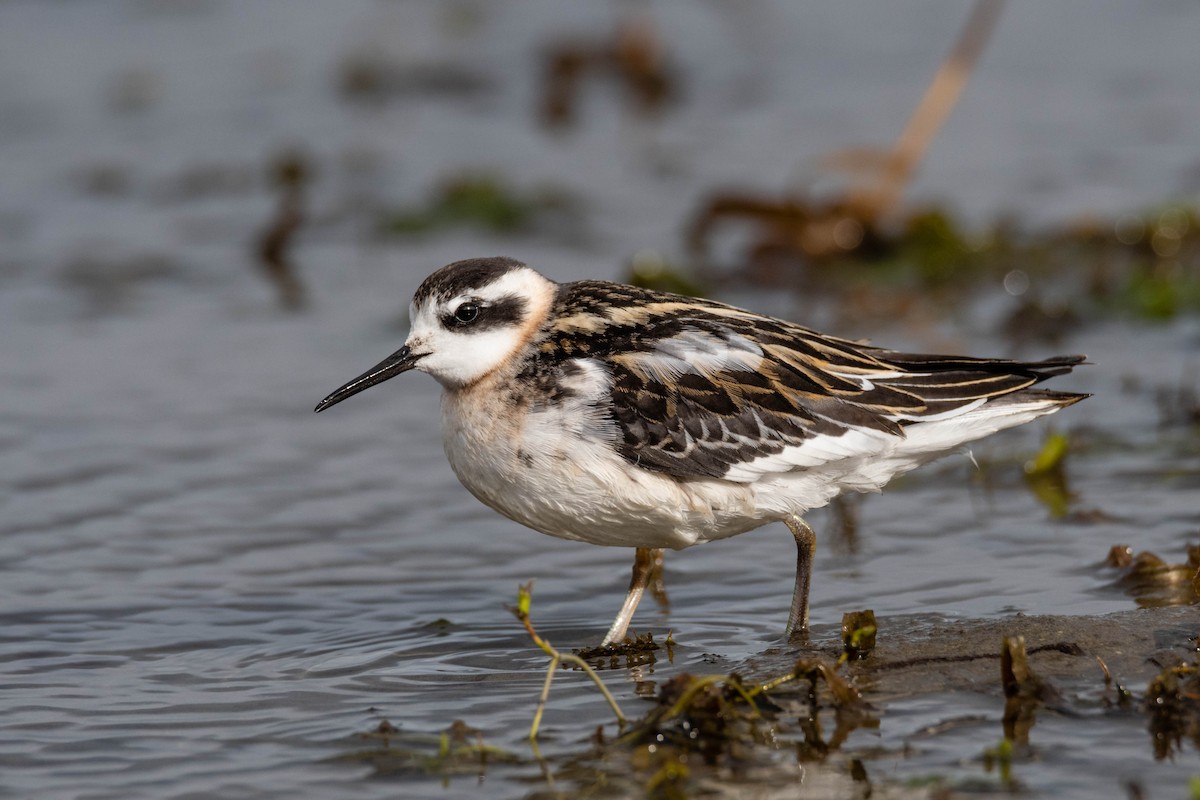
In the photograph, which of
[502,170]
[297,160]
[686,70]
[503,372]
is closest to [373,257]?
[297,160]

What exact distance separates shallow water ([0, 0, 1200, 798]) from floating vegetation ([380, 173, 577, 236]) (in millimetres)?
176

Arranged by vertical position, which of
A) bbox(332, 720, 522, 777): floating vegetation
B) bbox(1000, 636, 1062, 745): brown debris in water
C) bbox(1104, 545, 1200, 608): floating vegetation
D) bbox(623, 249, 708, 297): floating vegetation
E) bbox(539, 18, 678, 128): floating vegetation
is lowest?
bbox(332, 720, 522, 777): floating vegetation

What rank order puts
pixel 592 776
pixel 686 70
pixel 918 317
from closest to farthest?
1. pixel 592 776
2. pixel 918 317
3. pixel 686 70

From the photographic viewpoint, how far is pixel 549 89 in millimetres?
17547

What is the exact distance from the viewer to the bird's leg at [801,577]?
738 cm

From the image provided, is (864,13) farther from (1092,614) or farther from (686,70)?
(1092,614)

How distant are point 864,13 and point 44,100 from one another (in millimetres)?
8844

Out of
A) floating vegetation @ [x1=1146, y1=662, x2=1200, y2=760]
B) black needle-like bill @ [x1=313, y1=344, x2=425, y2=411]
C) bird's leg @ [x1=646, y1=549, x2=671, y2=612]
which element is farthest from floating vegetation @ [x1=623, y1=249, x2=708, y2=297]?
floating vegetation @ [x1=1146, y1=662, x2=1200, y2=760]

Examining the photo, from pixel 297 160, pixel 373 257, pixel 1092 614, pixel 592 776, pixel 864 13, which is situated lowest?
pixel 592 776

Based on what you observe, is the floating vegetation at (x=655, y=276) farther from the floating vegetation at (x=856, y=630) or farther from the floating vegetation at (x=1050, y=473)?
the floating vegetation at (x=856, y=630)

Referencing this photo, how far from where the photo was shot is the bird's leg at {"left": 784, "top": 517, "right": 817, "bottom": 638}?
291 inches

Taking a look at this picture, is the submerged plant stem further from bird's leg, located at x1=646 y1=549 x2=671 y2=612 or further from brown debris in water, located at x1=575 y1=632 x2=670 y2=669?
bird's leg, located at x1=646 y1=549 x2=671 y2=612

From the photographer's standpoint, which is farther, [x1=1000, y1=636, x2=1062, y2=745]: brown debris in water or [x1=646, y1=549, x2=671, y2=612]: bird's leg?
[x1=646, y1=549, x2=671, y2=612]: bird's leg

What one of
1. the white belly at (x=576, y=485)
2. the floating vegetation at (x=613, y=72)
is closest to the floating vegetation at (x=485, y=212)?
the floating vegetation at (x=613, y=72)
